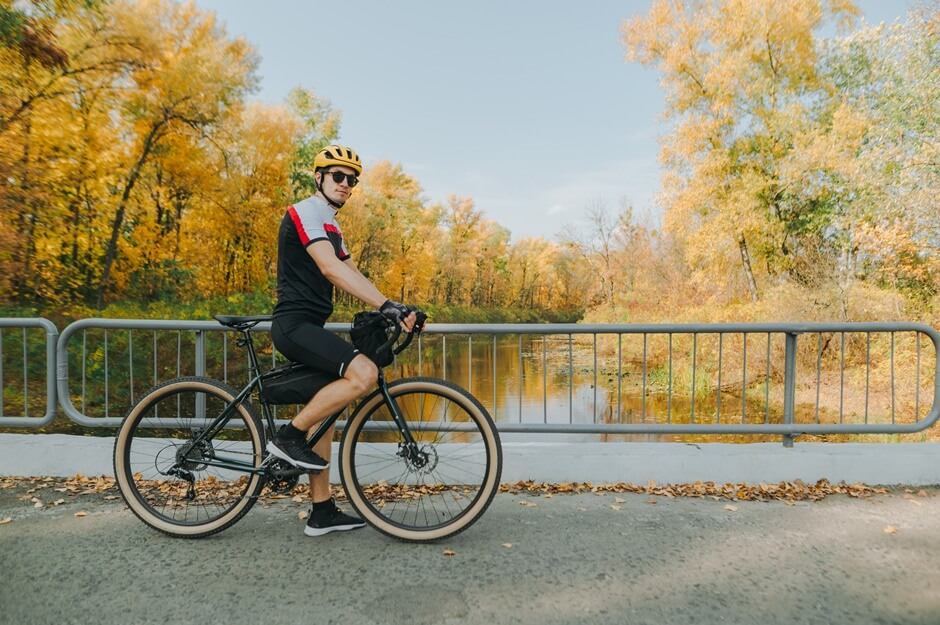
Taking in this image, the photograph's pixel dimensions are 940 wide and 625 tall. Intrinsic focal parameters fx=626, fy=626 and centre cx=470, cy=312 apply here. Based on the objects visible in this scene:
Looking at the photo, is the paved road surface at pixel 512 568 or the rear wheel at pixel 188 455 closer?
the paved road surface at pixel 512 568

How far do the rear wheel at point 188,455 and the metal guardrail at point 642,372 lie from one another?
64cm

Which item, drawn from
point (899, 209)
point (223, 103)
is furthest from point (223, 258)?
point (899, 209)

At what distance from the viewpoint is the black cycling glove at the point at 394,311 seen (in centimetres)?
299

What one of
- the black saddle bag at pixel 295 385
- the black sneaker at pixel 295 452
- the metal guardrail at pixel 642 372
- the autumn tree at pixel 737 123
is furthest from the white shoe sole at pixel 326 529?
the autumn tree at pixel 737 123

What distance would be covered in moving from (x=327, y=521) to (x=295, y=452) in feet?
1.38

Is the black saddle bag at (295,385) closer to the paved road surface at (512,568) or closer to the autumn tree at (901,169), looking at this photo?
the paved road surface at (512,568)

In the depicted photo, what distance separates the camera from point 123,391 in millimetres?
12180

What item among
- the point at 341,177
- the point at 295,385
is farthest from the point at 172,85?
the point at 295,385

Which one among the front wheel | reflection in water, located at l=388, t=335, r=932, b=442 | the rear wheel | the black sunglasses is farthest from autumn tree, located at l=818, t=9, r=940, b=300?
the rear wheel

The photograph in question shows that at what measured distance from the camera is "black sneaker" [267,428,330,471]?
10.5ft

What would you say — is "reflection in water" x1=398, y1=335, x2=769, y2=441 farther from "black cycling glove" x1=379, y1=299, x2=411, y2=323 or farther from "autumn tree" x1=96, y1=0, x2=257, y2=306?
"autumn tree" x1=96, y1=0, x2=257, y2=306

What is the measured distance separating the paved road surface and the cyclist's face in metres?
1.78

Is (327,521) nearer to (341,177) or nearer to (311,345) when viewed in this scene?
(311,345)

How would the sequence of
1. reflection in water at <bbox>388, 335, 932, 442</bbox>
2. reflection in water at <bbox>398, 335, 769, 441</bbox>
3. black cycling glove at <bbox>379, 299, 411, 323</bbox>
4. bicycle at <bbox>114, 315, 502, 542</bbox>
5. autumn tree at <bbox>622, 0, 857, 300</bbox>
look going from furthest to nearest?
1. autumn tree at <bbox>622, 0, 857, 300</bbox>
2. reflection in water at <bbox>388, 335, 932, 442</bbox>
3. reflection in water at <bbox>398, 335, 769, 441</bbox>
4. bicycle at <bbox>114, 315, 502, 542</bbox>
5. black cycling glove at <bbox>379, 299, 411, 323</bbox>
